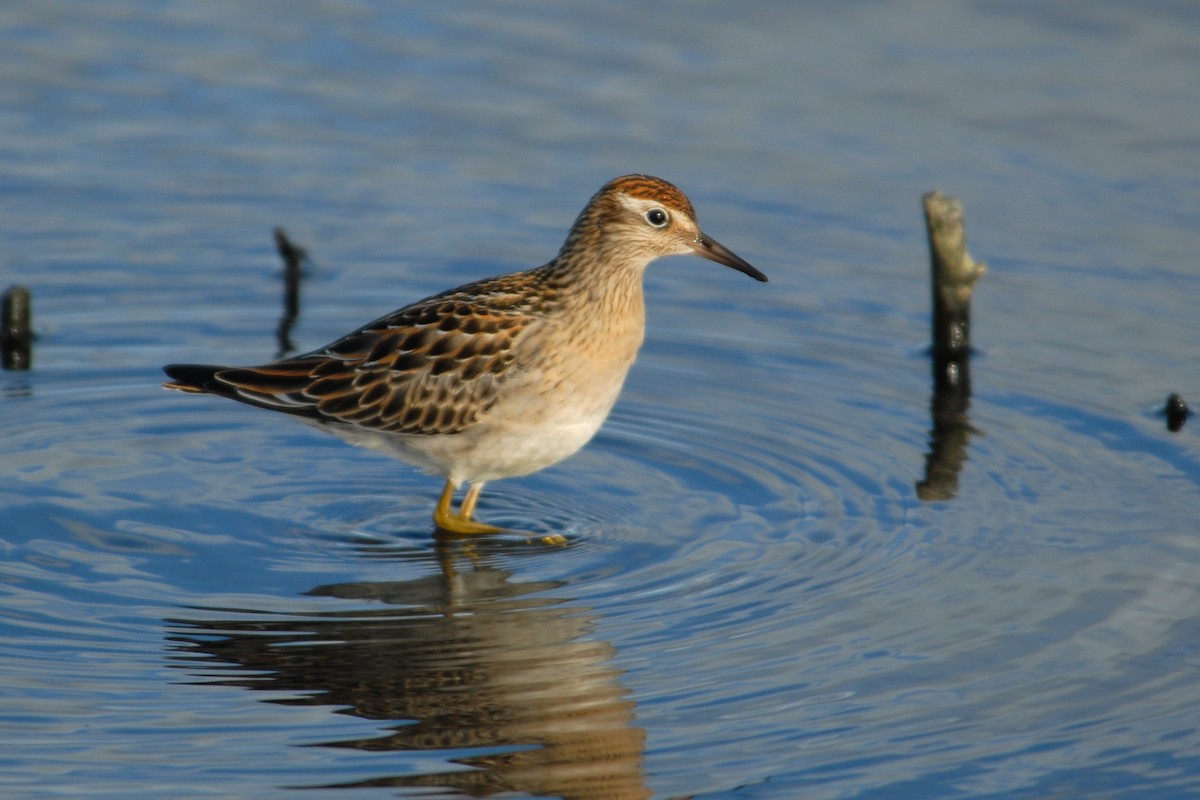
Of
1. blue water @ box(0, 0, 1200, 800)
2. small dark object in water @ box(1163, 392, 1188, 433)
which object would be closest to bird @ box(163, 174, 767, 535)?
blue water @ box(0, 0, 1200, 800)

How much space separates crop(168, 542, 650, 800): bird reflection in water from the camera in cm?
818

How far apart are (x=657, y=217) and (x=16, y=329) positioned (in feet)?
16.2

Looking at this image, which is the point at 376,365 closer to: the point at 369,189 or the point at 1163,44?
the point at 369,189

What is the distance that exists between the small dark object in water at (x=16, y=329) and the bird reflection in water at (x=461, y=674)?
4255mm

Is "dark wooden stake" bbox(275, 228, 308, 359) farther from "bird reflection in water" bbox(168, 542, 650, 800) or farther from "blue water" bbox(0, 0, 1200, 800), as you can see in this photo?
"bird reflection in water" bbox(168, 542, 650, 800)

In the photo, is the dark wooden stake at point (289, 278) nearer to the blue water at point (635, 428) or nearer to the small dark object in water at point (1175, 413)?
the blue water at point (635, 428)

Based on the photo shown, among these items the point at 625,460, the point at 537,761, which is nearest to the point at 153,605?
the point at 537,761

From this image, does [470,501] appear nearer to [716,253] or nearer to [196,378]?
[196,378]

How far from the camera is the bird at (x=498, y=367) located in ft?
34.5

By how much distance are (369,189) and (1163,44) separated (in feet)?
25.4

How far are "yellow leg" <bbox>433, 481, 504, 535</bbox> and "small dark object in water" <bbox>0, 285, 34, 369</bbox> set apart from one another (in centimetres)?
372

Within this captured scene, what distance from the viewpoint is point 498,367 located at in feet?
34.4

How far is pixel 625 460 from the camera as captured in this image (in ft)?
39.3

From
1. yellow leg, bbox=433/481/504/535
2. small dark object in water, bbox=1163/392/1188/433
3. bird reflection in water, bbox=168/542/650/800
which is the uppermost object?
small dark object in water, bbox=1163/392/1188/433
